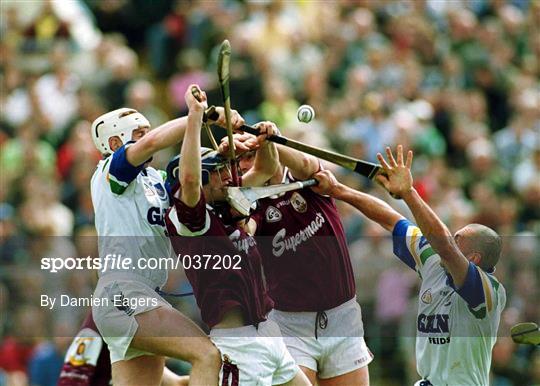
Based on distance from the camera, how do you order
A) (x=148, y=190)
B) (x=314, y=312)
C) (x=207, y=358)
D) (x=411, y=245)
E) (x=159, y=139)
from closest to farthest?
(x=159, y=139)
(x=207, y=358)
(x=148, y=190)
(x=411, y=245)
(x=314, y=312)

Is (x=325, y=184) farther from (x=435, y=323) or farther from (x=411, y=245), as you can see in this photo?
(x=435, y=323)

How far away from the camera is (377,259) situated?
13.5 metres

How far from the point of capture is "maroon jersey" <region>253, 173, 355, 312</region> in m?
10.0

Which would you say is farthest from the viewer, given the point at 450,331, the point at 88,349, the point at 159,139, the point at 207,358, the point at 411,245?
the point at 88,349

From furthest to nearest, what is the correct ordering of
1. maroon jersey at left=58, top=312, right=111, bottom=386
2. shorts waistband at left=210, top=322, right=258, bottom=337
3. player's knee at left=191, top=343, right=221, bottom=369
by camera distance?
maroon jersey at left=58, top=312, right=111, bottom=386 → shorts waistband at left=210, top=322, right=258, bottom=337 → player's knee at left=191, top=343, right=221, bottom=369

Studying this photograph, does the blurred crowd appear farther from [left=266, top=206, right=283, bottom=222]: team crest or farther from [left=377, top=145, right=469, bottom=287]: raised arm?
[left=377, top=145, right=469, bottom=287]: raised arm

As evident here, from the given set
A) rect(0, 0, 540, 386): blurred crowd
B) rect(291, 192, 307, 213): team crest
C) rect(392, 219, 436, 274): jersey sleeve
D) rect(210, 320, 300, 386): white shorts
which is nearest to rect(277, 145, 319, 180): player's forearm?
rect(291, 192, 307, 213): team crest

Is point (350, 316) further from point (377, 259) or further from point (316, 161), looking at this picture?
point (377, 259)

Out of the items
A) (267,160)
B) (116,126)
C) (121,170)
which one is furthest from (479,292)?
(116,126)

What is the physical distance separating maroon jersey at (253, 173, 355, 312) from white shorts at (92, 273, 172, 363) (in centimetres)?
108

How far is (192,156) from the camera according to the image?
8602 millimetres

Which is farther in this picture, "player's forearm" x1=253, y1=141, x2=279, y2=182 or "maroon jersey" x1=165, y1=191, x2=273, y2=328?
"player's forearm" x1=253, y1=141, x2=279, y2=182

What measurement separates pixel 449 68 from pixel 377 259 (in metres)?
3.63

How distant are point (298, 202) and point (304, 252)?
0.33 m
